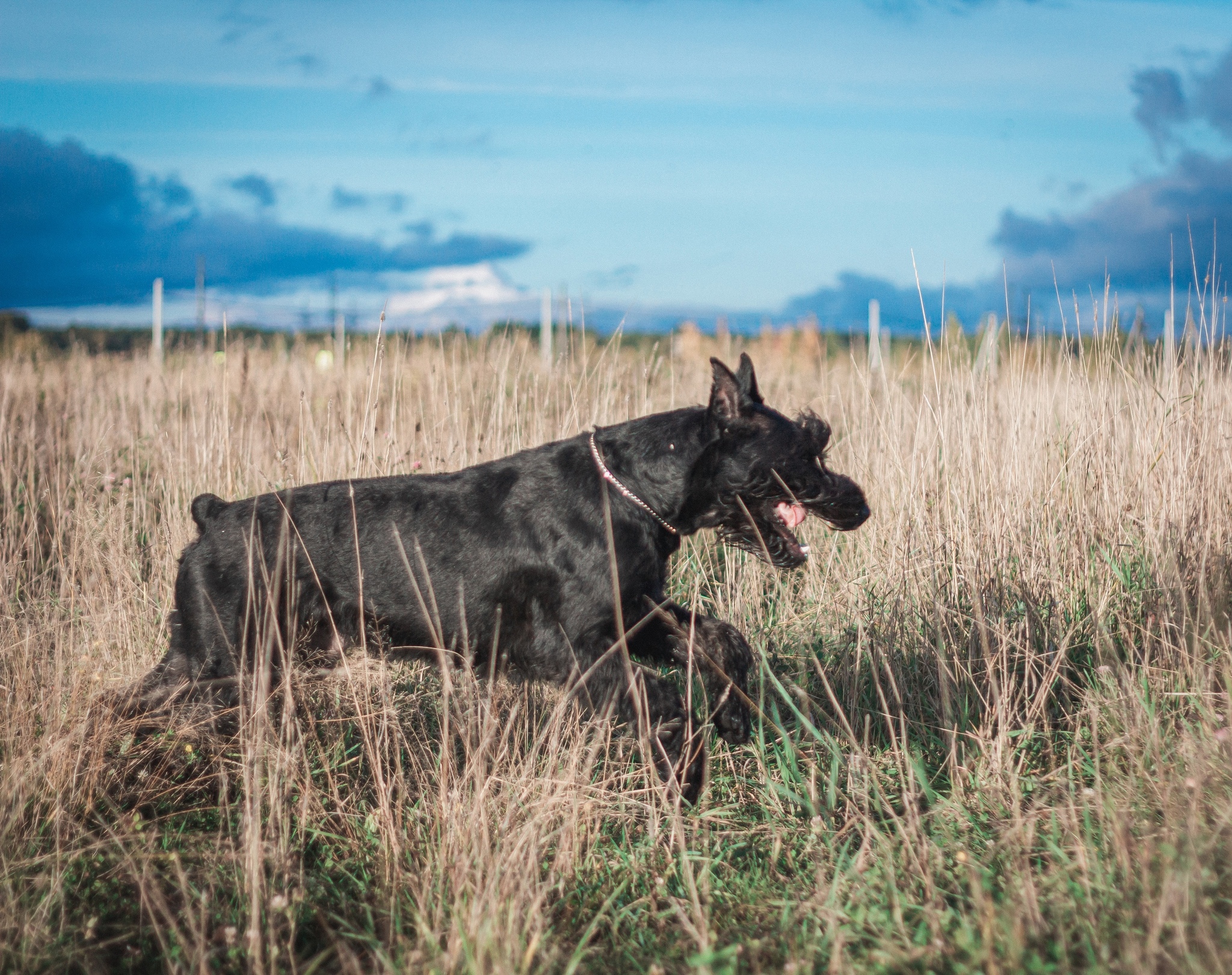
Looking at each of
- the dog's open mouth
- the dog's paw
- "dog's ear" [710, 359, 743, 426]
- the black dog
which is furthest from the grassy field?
"dog's ear" [710, 359, 743, 426]

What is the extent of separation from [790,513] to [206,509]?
7.09 ft

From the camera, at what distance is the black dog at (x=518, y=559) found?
315 cm

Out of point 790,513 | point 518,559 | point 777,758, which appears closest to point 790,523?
point 790,513

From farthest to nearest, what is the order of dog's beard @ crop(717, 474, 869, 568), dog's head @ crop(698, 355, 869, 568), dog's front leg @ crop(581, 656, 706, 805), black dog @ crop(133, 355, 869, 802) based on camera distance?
dog's beard @ crop(717, 474, 869, 568)
dog's head @ crop(698, 355, 869, 568)
black dog @ crop(133, 355, 869, 802)
dog's front leg @ crop(581, 656, 706, 805)

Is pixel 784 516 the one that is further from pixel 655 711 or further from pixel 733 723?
pixel 655 711

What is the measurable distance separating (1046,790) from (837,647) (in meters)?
Answer: 1.11

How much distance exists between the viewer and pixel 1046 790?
9.05 ft

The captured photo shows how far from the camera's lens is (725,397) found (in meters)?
3.27

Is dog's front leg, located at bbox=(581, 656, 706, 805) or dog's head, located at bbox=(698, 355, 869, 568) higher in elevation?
dog's head, located at bbox=(698, 355, 869, 568)

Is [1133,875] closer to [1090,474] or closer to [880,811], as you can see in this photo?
[880,811]

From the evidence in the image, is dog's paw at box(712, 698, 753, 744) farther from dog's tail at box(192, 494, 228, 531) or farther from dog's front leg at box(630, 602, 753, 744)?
dog's tail at box(192, 494, 228, 531)

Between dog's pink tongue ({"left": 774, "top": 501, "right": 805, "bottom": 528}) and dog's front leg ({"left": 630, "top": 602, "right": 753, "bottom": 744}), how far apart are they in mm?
465

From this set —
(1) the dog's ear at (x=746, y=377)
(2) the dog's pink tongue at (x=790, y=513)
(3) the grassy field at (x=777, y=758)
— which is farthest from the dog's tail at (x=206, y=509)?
(2) the dog's pink tongue at (x=790, y=513)

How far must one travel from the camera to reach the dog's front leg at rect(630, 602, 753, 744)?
318 centimetres
